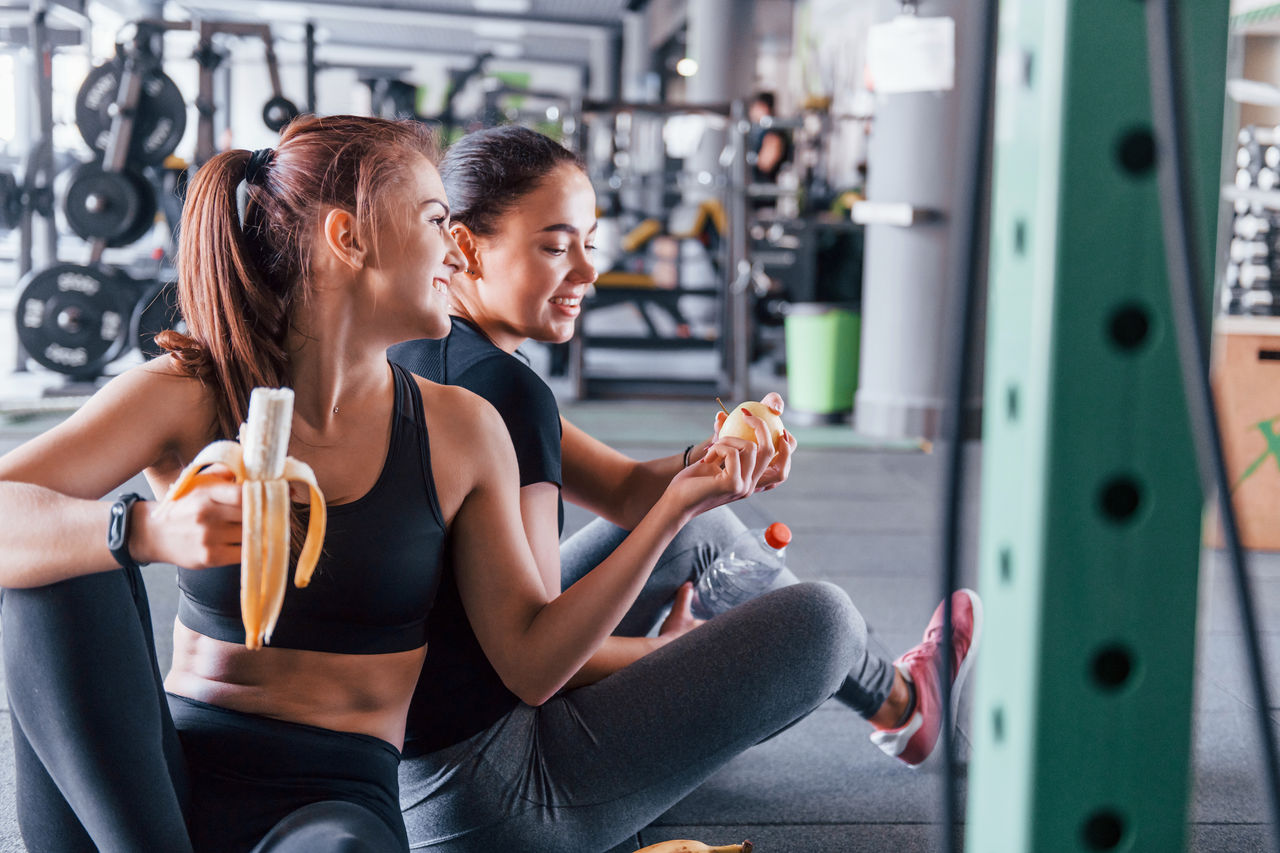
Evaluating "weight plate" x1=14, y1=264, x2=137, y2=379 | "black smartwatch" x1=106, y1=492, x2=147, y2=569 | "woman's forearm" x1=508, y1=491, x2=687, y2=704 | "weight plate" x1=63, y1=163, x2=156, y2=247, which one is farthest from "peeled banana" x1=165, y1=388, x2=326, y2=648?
"weight plate" x1=63, y1=163, x2=156, y2=247

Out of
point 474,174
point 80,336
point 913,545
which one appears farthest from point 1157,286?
point 80,336

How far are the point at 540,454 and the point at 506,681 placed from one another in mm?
278

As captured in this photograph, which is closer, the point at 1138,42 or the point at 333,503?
the point at 1138,42

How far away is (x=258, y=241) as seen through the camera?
1.17 metres

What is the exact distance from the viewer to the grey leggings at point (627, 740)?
131 centimetres

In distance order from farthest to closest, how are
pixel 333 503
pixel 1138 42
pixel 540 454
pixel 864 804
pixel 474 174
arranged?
pixel 864 804 → pixel 474 174 → pixel 540 454 → pixel 333 503 → pixel 1138 42

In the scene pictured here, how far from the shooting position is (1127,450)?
54cm

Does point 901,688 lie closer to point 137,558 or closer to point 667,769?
point 667,769

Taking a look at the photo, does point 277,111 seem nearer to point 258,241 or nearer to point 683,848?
point 258,241

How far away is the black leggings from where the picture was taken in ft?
3.25

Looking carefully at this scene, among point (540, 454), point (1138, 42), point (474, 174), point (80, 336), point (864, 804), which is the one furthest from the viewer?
point (80, 336)

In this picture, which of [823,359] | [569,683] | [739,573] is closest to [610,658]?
[569,683]

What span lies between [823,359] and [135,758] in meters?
4.81

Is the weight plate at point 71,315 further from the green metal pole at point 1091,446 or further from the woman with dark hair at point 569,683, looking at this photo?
the green metal pole at point 1091,446
